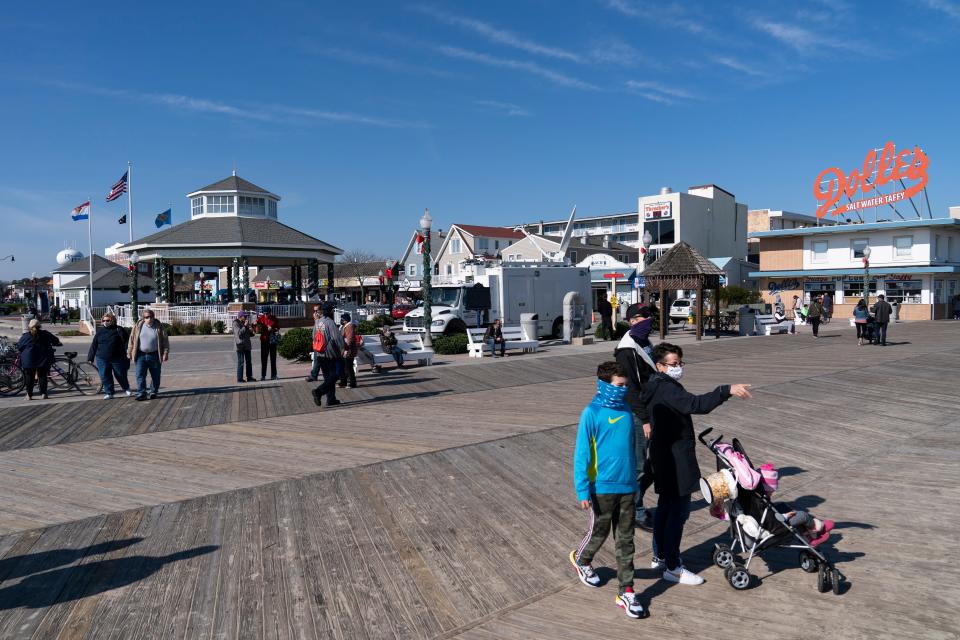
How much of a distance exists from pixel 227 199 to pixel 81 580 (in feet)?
134

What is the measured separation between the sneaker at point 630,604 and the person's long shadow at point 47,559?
12.7 ft

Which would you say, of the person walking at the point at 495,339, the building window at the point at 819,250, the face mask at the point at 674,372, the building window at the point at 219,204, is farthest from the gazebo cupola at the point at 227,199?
the face mask at the point at 674,372

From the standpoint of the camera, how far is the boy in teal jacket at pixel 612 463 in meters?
4.14

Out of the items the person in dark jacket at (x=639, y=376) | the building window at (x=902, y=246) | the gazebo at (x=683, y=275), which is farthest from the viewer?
the building window at (x=902, y=246)

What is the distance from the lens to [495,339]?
18828 millimetres

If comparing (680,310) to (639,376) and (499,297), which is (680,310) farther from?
(639,376)

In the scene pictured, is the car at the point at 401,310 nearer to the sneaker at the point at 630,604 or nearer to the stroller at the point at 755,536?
the stroller at the point at 755,536

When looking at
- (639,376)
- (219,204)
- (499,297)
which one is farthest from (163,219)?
(639,376)

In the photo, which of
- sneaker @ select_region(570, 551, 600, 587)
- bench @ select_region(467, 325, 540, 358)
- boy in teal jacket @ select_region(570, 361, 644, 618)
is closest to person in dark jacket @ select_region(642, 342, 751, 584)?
boy in teal jacket @ select_region(570, 361, 644, 618)

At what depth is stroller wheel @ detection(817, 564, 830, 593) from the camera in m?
4.34

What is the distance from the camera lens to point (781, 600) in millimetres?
4305

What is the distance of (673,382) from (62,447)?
25.9ft

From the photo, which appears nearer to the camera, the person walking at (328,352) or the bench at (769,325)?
the person walking at (328,352)

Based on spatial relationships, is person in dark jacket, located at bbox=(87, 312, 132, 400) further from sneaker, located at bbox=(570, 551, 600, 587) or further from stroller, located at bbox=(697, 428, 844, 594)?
stroller, located at bbox=(697, 428, 844, 594)
